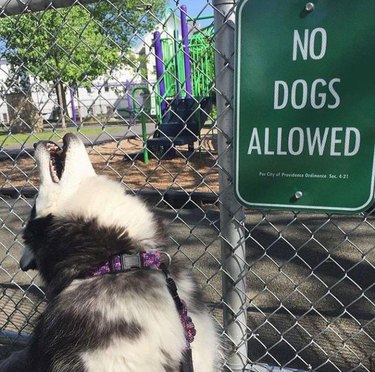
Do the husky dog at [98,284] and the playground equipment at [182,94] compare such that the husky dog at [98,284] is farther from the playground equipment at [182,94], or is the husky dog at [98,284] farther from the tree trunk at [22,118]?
the playground equipment at [182,94]

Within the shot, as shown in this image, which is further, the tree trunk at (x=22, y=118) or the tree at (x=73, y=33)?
the tree trunk at (x=22, y=118)

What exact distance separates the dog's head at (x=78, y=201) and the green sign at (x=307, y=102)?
0.51 m

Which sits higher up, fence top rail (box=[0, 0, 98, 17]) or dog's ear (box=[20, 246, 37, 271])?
fence top rail (box=[0, 0, 98, 17])

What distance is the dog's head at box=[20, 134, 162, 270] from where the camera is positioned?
5.49 feet

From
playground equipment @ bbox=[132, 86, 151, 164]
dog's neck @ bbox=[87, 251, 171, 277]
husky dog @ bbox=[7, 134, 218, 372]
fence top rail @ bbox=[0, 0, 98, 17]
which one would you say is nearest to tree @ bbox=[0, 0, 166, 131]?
fence top rail @ bbox=[0, 0, 98, 17]

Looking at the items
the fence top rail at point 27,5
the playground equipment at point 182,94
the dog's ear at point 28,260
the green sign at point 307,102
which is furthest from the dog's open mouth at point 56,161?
the playground equipment at point 182,94

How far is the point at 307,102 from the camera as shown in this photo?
4.62 feet

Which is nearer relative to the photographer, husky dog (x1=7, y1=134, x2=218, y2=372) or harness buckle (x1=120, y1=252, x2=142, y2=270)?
husky dog (x1=7, y1=134, x2=218, y2=372)

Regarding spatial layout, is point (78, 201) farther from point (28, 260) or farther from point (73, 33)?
point (73, 33)

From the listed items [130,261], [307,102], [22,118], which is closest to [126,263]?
[130,261]

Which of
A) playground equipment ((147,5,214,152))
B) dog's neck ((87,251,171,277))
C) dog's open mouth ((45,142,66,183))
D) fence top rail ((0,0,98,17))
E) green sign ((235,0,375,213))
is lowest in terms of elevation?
playground equipment ((147,5,214,152))

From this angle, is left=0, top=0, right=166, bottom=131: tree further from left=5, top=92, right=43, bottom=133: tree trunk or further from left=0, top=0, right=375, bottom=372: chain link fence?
left=5, top=92, right=43, bottom=133: tree trunk

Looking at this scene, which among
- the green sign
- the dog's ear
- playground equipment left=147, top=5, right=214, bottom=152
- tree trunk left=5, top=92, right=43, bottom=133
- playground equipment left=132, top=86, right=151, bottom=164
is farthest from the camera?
playground equipment left=147, top=5, right=214, bottom=152

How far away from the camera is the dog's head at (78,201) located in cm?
167
